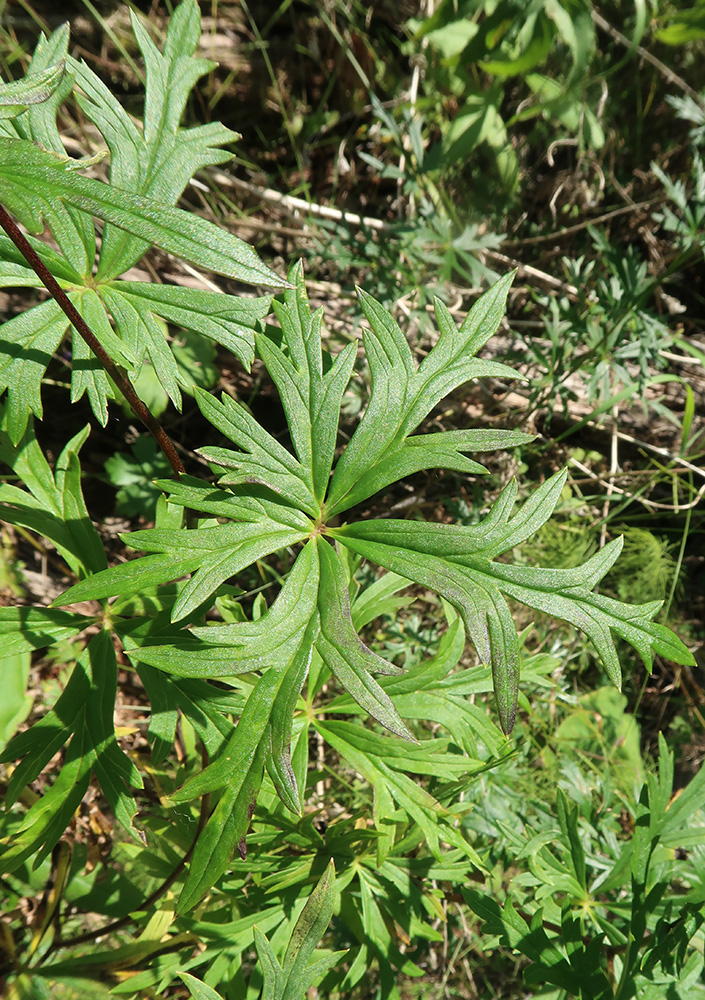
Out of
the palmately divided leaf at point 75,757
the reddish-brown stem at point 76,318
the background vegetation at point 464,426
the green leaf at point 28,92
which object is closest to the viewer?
the green leaf at point 28,92

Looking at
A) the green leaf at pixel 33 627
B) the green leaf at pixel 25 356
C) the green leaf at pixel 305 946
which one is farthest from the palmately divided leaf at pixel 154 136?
the green leaf at pixel 305 946

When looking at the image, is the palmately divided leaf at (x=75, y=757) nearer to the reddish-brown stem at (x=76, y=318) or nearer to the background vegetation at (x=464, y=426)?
the background vegetation at (x=464, y=426)

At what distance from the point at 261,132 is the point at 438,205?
1031 millimetres

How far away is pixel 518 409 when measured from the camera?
303 centimetres

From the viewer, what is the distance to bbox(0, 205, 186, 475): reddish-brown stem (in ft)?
4.06

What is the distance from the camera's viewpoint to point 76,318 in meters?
1.37

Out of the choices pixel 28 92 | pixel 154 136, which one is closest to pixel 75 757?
pixel 28 92

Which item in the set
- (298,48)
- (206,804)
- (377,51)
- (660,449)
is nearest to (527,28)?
(377,51)

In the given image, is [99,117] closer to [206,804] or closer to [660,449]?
[206,804]

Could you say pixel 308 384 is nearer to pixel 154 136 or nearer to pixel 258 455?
pixel 258 455

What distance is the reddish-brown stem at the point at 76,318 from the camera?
4.06 ft

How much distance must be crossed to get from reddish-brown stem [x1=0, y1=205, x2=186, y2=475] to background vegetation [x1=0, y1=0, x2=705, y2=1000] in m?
0.57

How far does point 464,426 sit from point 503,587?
1.89 metres

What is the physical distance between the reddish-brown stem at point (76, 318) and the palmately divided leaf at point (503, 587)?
0.59 meters
